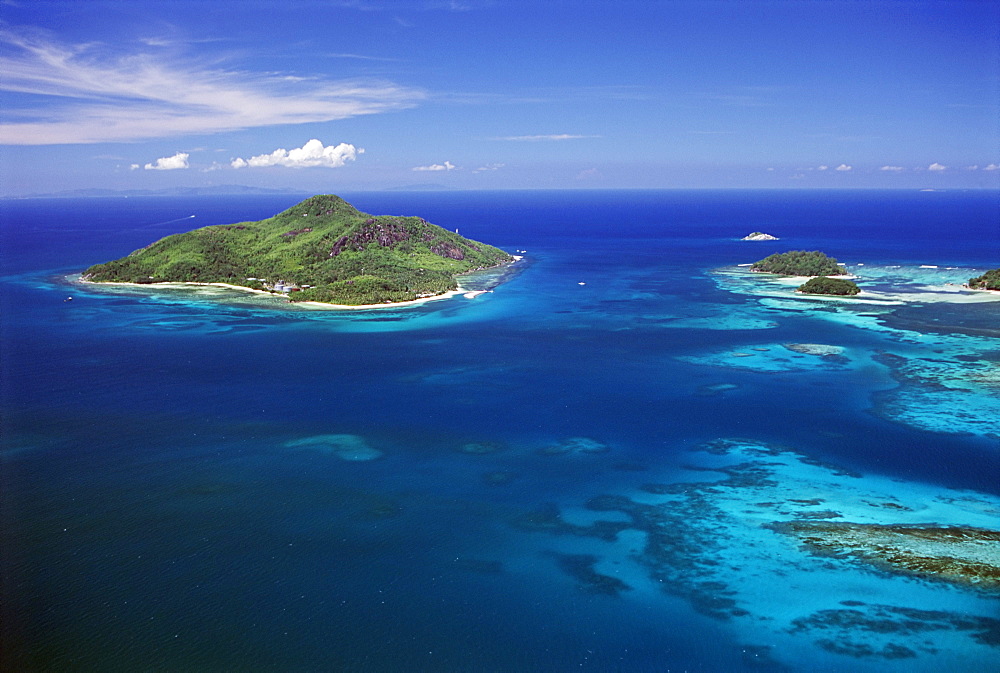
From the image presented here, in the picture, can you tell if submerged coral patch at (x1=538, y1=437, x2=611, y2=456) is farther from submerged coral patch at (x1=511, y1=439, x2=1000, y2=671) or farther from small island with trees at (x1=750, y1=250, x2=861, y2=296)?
small island with trees at (x1=750, y1=250, x2=861, y2=296)

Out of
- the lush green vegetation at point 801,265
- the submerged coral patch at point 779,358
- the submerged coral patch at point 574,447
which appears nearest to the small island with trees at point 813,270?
the lush green vegetation at point 801,265

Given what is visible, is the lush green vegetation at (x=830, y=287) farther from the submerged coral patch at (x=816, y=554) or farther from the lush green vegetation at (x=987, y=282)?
the submerged coral patch at (x=816, y=554)

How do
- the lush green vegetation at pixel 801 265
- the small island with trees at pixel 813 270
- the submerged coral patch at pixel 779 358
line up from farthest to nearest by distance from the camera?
the lush green vegetation at pixel 801 265
the small island with trees at pixel 813 270
the submerged coral patch at pixel 779 358

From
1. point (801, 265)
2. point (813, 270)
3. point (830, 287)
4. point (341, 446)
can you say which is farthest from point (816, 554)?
point (801, 265)

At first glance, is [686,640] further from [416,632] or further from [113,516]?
[113,516]

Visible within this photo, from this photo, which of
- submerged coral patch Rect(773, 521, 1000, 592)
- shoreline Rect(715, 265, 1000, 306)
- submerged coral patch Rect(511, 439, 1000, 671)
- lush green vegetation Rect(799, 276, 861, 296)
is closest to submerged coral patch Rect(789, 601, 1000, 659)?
submerged coral patch Rect(511, 439, 1000, 671)

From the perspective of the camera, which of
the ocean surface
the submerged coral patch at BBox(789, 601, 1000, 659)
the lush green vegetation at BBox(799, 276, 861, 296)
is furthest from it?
the lush green vegetation at BBox(799, 276, 861, 296)
